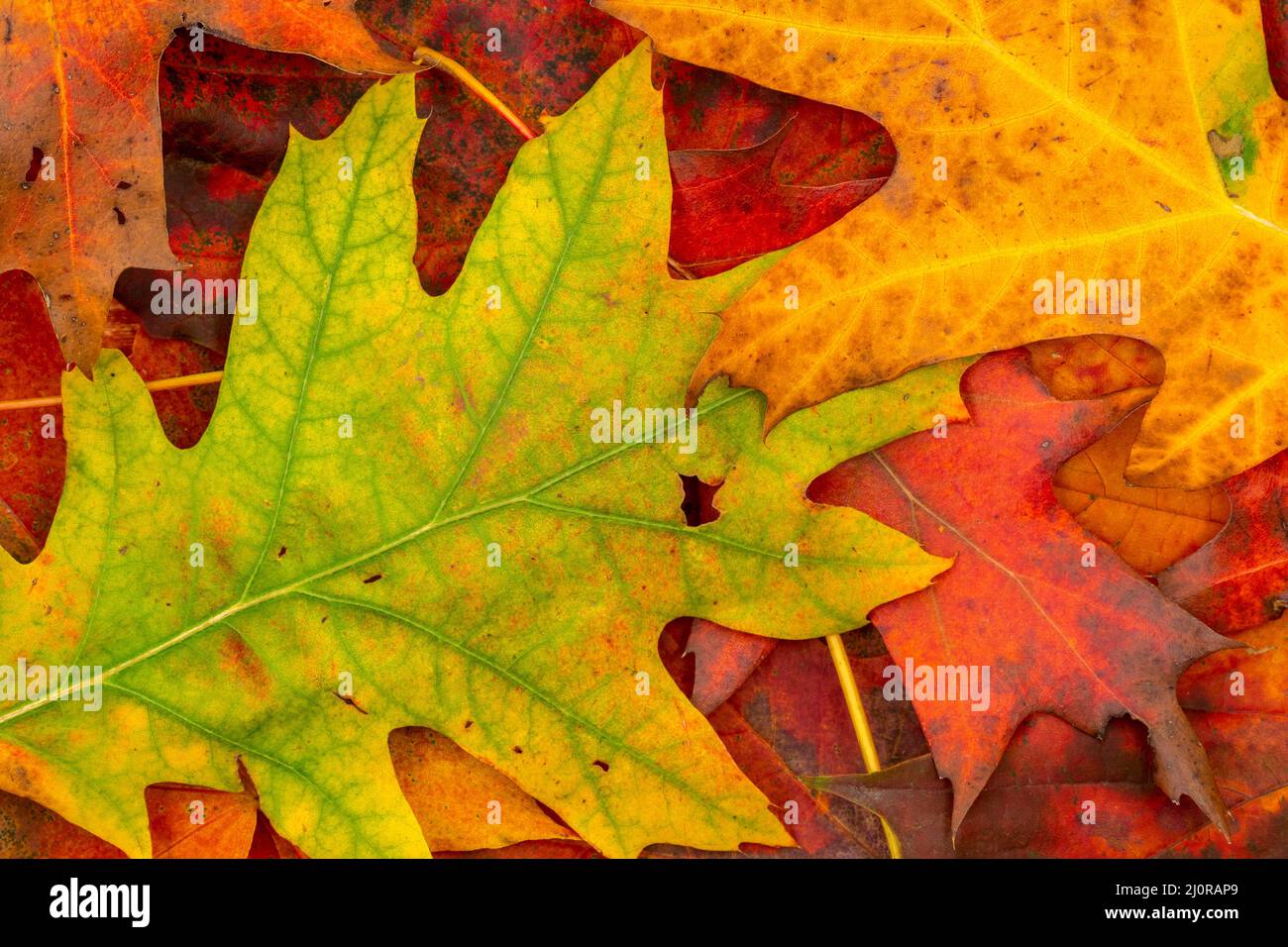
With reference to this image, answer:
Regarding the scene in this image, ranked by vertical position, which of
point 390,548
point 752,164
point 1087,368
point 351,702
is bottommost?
point 351,702

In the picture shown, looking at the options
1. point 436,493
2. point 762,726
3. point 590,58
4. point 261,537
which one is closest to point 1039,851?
point 762,726

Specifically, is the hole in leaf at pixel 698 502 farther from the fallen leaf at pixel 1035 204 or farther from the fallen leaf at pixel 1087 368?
the fallen leaf at pixel 1087 368

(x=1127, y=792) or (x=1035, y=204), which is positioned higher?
(x=1035, y=204)

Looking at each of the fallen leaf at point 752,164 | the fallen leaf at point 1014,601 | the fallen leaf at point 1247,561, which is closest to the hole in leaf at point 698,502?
the fallen leaf at point 1014,601

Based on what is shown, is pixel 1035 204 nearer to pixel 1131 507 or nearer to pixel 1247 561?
pixel 1131 507

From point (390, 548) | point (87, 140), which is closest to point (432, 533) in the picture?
point (390, 548)

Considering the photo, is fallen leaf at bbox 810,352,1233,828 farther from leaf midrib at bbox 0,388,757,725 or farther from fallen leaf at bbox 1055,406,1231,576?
leaf midrib at bbox 0,388,757,725

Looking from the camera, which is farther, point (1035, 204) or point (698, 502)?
point (698, 502)
